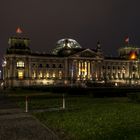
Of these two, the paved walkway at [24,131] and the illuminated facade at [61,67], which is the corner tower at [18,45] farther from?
the paved walkway at [24,131]

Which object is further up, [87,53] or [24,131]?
[87,53]

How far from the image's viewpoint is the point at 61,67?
17538cm

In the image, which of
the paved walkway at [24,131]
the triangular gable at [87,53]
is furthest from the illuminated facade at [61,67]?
the paved walkway at [24,131]

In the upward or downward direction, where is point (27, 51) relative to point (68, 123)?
upward

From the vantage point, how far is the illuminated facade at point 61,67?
16312cm

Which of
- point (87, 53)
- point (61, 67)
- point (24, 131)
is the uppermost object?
point (87, 53)

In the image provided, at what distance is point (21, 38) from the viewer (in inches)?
6890

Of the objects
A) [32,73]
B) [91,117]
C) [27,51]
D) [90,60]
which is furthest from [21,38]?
[91,117]

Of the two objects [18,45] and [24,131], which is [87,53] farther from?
[24,131]

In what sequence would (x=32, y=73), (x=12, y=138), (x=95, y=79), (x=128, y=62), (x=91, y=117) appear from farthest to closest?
(x=128, y=62) → (x=95, y=79) → (x=32, y=73) → (x=91, y=117) → (x=12, y=138)

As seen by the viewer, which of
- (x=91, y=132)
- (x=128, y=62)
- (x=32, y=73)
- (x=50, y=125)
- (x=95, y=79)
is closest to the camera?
(x=91, y=132)

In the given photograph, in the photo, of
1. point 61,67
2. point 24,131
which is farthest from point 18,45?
point 24,131

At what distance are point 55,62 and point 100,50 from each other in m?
31.3

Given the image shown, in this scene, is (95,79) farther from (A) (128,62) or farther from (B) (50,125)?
(B) (50,125)
